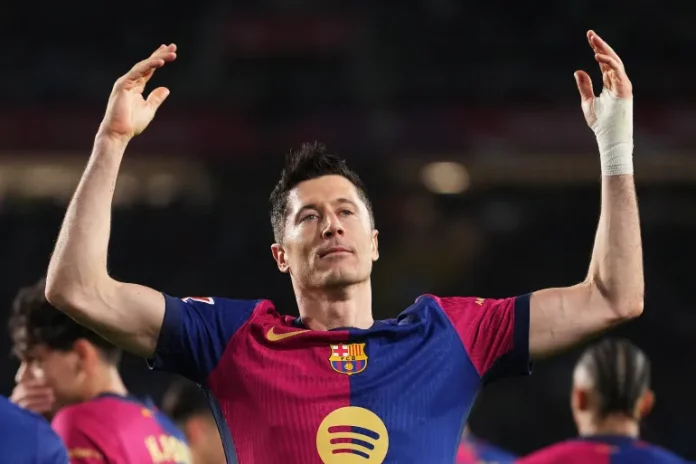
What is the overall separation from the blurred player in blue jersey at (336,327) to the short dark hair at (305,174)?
0.13 meters

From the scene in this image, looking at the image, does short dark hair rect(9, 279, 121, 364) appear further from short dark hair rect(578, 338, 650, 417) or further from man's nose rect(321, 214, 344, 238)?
short dark hair rect(578, 338, 650, 417)

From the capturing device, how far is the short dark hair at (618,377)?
424cm

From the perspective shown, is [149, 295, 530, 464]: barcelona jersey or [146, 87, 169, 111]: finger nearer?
[149, 295, 530, 464]: barcelona jersey

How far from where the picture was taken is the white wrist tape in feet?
10.1

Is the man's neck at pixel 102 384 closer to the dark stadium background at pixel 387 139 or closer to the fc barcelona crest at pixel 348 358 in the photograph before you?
the fc barcelona crest at pixel 348 358

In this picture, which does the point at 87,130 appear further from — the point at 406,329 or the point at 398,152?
the point at 406,329

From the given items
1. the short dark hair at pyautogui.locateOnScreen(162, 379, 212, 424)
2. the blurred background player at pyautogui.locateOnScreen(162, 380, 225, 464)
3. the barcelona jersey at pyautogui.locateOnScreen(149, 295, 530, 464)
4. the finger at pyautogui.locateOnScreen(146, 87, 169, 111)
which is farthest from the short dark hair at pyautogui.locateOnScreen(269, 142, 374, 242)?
the short dark hair at pyautogui.locateOnScreen(162, 379, 212, 424)

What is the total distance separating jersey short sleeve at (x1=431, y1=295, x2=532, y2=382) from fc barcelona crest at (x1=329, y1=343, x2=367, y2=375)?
0.89ft

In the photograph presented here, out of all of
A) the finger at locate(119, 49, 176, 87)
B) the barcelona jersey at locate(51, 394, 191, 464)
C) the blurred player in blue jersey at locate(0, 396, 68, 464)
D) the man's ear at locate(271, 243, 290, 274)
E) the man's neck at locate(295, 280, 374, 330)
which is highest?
the finger at locate(119, 49, 176, 87)

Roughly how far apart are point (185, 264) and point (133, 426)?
10159 millimetres

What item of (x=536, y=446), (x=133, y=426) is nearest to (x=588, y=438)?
(x=133, y=426)

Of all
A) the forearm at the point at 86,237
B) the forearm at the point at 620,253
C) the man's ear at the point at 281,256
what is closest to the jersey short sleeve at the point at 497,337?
the forearm at the point at 620,253

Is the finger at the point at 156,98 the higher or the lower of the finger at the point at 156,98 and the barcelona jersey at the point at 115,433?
the higher

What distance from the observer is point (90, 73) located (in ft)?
47.7
